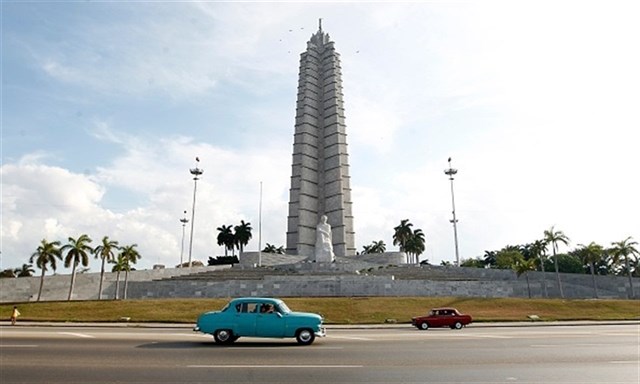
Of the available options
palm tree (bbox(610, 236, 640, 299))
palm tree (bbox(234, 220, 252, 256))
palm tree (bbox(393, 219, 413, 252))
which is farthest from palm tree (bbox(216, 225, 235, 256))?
palm tree (bbox(610, 236, 640, 299))

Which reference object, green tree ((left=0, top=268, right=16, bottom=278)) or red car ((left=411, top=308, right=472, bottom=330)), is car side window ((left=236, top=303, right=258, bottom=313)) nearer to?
red car ((left=411, top=308, right=472, bottom=330))

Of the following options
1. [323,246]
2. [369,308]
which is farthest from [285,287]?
[323,246]

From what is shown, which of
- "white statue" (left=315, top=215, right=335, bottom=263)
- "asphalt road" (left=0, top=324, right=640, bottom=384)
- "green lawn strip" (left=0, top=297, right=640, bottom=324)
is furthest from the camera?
"white statue" (left=315, top=215, right=335, bottom=263)

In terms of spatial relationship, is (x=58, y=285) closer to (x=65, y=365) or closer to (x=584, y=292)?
(x=65, y=365)

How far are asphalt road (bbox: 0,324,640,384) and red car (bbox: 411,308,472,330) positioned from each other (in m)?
9.46

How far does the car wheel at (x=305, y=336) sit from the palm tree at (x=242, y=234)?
85.0m

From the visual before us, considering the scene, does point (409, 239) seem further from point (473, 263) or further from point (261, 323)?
point (261, 323)

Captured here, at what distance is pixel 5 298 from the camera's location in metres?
46.4

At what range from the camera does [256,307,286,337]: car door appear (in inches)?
578

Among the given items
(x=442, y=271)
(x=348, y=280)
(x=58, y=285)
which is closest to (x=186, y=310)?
(x=348, y=280)

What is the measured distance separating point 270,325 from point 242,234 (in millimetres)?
84931

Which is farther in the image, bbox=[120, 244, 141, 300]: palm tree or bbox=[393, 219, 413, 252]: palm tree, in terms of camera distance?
bbox=[393, 219, 413, 252]: palm tree

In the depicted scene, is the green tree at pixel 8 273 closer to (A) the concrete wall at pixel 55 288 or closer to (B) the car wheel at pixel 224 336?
(A) the concrete wall at pixel 55 288

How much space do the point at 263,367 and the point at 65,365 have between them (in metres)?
4.32
